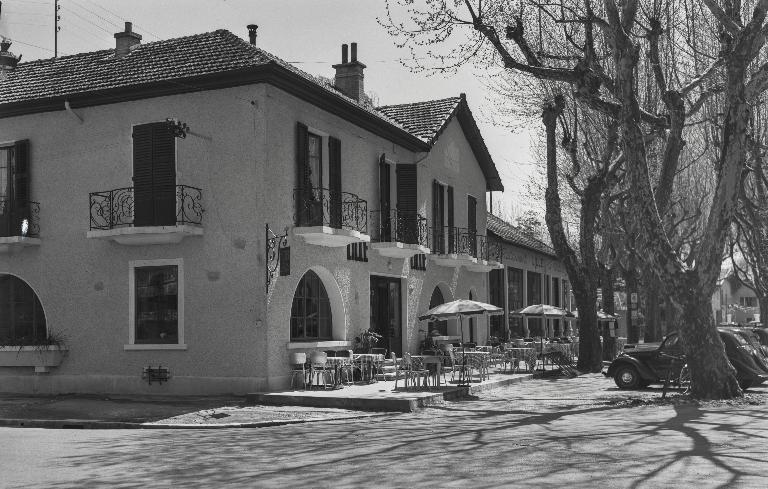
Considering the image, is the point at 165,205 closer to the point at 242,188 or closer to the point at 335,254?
the point at 242,188

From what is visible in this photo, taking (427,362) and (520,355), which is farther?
(520,355)

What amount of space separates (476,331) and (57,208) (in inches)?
609

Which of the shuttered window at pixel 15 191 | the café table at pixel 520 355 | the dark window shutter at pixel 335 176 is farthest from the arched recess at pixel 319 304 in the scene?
the café table at pixel 520 355

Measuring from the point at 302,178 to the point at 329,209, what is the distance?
3.78 feet

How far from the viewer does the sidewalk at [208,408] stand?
15477mm

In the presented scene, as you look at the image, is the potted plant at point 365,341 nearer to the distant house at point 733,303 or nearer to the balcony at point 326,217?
the balcony at point 326,217

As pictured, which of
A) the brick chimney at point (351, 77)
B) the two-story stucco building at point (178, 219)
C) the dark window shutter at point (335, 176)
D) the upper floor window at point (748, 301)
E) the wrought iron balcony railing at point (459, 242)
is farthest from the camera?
the upper floor window at point (748, 301)

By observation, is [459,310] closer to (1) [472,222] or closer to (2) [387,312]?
(2) [387,312]

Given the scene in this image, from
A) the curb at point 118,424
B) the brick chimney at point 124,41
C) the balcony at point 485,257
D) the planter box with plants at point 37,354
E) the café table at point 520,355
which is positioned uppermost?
the brick chimney at point 124,41

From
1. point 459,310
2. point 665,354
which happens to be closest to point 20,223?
point 459,310

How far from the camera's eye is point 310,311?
69.1 feet

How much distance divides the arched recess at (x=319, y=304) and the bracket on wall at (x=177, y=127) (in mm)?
4147

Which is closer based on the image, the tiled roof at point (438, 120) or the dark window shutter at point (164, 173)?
the dark window shutter at point (164, 173)

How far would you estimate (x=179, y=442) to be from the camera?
42.2 ft
